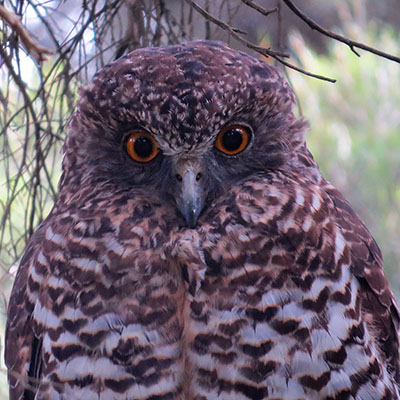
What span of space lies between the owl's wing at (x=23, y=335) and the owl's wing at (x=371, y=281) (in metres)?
0.84

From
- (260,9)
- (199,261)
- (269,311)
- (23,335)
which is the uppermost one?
(260,9)

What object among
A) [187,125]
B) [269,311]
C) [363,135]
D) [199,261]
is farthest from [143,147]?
[363,135]

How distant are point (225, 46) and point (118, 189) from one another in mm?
492

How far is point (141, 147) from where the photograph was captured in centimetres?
207

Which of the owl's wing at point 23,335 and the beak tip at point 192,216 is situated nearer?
the beak tip at point 192,216

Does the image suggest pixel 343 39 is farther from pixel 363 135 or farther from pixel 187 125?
pixel 363 135

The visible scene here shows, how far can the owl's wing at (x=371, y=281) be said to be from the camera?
2.12 m

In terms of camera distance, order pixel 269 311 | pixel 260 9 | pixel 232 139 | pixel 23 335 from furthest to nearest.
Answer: pixel 23 335 → pixel 232 139 → pixel 269 311 → pixel 260 9

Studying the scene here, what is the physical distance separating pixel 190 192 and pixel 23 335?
2.10ft

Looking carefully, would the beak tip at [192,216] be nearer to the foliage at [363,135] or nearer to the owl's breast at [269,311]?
the owl's breast at [269,311]

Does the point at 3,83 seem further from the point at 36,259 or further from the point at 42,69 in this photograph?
the point at 36,259

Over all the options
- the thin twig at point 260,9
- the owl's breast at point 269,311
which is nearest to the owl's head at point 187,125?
the owl's breast at point 269,311

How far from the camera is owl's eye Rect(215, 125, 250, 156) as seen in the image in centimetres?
202

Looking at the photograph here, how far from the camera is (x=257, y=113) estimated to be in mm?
2064
